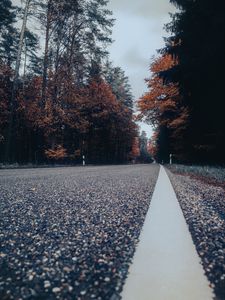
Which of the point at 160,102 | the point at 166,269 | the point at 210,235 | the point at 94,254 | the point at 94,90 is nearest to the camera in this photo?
the point at 166,269

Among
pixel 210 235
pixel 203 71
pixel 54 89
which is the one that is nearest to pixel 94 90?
pixel 54 89

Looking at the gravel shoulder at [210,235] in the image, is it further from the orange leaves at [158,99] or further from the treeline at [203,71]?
the orange leaves at [158,99]

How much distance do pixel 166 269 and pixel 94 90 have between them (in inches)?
1190

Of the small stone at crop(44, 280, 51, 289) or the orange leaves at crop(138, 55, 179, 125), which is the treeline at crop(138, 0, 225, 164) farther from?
the small stone at crop(44, 280, 51, 289)

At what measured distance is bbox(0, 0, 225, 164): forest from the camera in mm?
9641

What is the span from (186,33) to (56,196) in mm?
9273

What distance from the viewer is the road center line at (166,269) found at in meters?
1.33

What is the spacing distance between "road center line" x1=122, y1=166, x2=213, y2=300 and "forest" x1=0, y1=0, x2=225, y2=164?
7.49 m

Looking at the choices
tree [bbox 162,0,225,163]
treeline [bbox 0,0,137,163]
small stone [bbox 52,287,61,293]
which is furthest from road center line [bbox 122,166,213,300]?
treeline [bbox 0,0,137,163]

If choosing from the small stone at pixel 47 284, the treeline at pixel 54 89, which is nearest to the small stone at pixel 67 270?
the small stone at pixel 47 284

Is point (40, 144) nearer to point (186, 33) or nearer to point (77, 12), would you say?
point (77, 12)

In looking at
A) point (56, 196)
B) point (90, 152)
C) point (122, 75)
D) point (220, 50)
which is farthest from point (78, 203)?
Answer: point (122, 75)

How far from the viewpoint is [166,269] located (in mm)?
1606

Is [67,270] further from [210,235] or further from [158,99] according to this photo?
[158,99]
